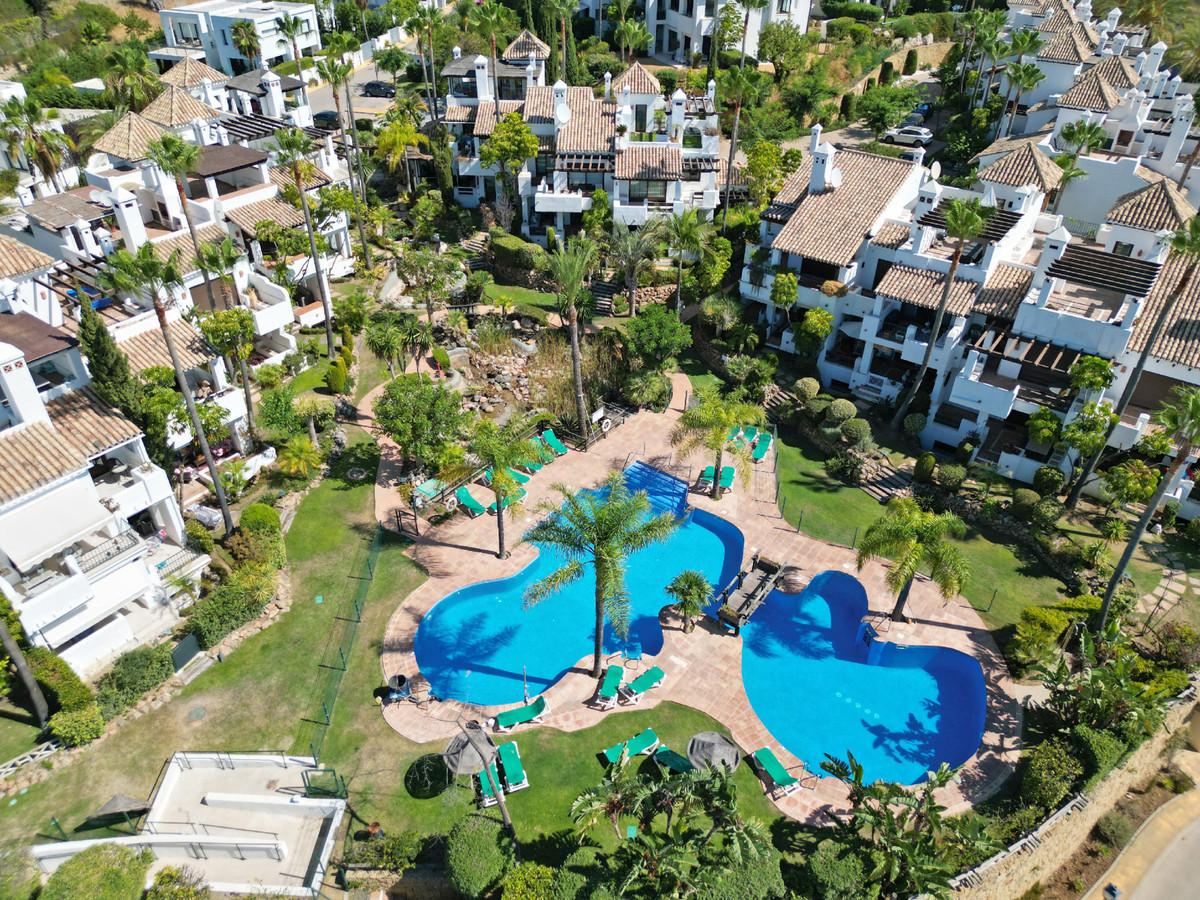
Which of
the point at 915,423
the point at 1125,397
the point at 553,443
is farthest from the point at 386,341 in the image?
the point at 1125,397

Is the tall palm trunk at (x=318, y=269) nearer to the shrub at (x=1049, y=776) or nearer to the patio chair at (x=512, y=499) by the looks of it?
the patio chair at (x=512, y=499)

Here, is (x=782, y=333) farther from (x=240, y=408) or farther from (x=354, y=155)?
(x=354, y=155)

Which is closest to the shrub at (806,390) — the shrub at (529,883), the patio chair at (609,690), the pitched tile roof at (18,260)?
the patio chair at (609,690)

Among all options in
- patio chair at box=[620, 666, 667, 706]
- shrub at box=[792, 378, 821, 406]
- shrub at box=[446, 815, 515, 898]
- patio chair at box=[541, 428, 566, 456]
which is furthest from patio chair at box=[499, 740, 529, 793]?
shrub at box=[792, 378, 821, 406]

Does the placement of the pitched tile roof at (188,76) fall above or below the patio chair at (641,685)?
above

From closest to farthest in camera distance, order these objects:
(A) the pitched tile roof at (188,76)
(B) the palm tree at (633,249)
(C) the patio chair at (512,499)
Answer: (C) the patio chair at (512,499) < (B) the palm tree at (633,249) < (A) the pitched tile roof at (188,76)

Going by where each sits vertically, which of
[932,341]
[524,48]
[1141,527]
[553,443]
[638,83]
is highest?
[524,48]

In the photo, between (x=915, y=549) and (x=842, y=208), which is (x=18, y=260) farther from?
(x=842, y=208)
